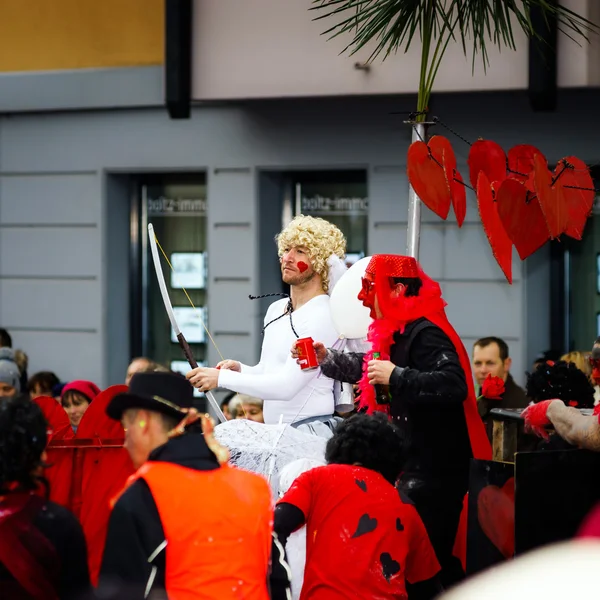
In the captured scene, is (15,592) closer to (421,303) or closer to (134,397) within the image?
(134,397)

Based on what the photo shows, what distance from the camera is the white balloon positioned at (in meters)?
5.64

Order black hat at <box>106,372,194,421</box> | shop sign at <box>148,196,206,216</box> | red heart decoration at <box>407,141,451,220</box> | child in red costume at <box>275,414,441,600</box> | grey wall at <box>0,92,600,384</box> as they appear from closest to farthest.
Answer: black hat at <box>106,372,194,421</box> → child in red costume at <box>275,414,441,600</box> → red heart decoration at <box>407,141,451,220</box> → grey wall at <box>0,92,600,384</box> → shop sign at <box>148,196,206,216</box>

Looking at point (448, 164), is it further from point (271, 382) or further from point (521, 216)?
point (271, 382)

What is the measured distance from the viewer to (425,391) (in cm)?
510

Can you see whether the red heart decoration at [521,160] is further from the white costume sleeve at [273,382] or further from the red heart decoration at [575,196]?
the white costume sleeve at [273,382]

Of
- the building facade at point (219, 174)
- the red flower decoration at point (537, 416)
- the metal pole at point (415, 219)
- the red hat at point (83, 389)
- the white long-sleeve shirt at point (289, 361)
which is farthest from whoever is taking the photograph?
the building facade at point (219, 174)

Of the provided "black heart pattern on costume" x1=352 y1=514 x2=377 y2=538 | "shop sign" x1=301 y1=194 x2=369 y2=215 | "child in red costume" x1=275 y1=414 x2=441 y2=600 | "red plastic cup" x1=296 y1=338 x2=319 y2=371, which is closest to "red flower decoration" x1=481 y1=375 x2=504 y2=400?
"red plastic cup" x1=296 y1=338 x2=319 y2=371

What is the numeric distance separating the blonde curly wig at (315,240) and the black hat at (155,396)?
2349 mm

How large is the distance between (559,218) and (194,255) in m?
6.52

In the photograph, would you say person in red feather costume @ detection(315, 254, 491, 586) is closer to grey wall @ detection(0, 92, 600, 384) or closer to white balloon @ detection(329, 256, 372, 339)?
white balloon @ detection(329, 256, 372, 339)

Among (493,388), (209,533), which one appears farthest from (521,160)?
(209,533)

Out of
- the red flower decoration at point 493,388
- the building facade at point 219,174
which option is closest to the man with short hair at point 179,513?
the red flower decoration at point 493,388

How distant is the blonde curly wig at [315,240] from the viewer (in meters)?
5.90

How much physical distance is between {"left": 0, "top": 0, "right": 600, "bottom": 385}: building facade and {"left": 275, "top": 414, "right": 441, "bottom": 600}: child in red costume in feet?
20.4
